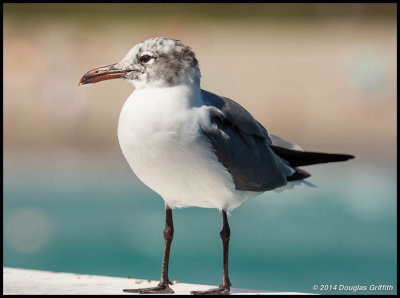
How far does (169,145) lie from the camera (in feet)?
9.91

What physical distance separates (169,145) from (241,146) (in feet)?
1.57

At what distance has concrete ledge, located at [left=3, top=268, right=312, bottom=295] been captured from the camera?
332 centimetres

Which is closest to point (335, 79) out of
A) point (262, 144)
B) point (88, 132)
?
point (88, 132)

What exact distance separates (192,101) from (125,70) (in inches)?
14.2

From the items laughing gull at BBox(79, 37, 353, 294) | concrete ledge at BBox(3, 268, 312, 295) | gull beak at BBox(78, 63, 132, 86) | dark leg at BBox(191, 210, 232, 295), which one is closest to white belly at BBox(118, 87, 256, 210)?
laughing gull at BBox(79, 37, 353, 294)

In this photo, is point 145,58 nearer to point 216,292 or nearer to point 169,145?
point 169,145

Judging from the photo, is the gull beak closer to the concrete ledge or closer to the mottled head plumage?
the mottled head plumage

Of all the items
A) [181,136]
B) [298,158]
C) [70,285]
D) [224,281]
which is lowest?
[70,285]

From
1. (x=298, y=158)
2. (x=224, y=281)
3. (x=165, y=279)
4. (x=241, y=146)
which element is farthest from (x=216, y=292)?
(x=298, y=158)

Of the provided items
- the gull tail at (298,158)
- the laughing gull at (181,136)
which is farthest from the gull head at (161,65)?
the gull tail at (298,158)

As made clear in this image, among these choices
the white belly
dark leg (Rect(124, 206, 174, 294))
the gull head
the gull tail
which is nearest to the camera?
the white belly

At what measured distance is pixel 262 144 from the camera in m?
3.53

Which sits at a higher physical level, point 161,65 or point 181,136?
point 161,65

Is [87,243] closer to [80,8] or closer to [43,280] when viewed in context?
[43,280]
